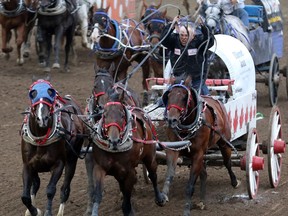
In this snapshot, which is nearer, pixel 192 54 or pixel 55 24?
pixel 192 54

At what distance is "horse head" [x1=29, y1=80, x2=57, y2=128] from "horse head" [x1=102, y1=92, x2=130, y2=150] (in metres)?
0.57

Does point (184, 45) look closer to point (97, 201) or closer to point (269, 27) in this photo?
point (97, 201)

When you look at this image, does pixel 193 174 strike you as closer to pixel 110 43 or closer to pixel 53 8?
pixel 110 43

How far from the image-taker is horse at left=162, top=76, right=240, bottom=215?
28.4 feet

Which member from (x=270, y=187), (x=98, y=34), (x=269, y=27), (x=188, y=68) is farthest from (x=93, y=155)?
(x=269, y=27)

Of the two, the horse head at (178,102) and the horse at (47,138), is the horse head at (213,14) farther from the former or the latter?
the horse at (47,138)

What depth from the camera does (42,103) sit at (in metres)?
8.13

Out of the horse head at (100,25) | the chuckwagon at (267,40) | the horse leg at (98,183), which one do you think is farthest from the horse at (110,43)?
the horse leg at (98,183)

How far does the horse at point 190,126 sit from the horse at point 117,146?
0.37m

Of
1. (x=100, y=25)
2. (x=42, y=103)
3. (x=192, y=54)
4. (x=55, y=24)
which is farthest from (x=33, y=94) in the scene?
(x=55, y=24)

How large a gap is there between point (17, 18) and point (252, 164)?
8.38 metres

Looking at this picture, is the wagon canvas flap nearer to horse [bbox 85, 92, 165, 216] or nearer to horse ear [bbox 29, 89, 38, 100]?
horse [bbox 85, 92, 165, 216]

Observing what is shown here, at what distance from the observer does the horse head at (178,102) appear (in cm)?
858

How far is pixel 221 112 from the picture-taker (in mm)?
9648
